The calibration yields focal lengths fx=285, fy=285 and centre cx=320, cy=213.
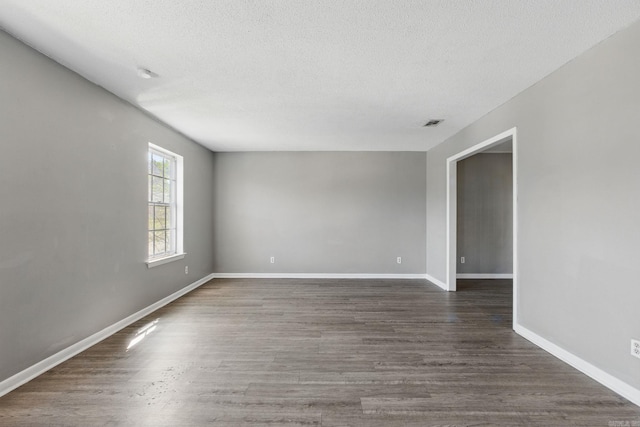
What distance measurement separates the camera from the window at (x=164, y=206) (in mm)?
3789

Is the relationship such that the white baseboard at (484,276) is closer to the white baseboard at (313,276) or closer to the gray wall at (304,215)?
the white baseboard at (313,276)

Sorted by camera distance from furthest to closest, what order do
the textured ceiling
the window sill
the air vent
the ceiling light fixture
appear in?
the air vent < the window sill < the ceiling light fixture < the textured ceiling

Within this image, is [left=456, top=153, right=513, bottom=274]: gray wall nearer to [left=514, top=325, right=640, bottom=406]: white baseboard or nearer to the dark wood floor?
the dark wood floor

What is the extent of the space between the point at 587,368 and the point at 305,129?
3.81 m

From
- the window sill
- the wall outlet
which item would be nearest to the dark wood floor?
the wall outlet

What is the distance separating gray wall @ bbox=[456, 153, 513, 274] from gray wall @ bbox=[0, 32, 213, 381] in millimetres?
5346

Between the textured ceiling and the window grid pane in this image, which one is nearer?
the textured ceiling

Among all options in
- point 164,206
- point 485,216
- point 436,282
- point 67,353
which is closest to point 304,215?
point 164,206

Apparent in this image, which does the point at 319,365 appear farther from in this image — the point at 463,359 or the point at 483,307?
the point at 483,307

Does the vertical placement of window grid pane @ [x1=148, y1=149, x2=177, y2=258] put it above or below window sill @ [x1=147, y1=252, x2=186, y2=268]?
above

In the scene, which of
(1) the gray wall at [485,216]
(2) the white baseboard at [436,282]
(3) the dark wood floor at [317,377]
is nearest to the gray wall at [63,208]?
(3) the dark wood floor at [317,377]

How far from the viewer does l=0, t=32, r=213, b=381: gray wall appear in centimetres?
197

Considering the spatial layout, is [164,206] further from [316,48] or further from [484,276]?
[484,276]

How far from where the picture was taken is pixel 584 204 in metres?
2.18
